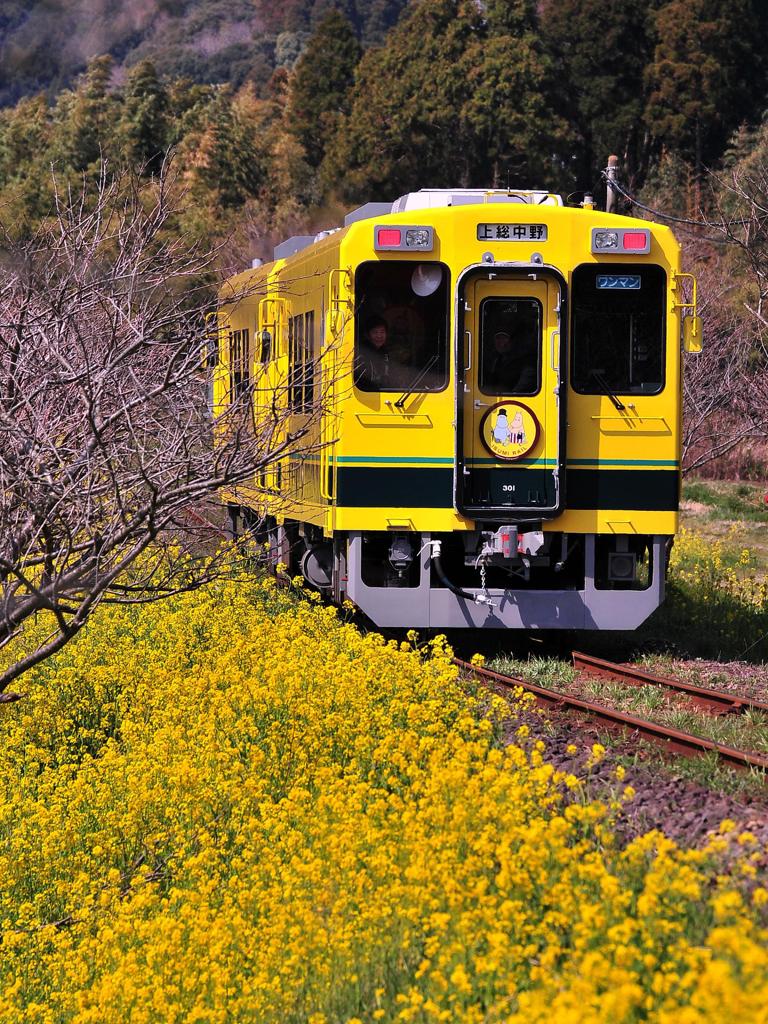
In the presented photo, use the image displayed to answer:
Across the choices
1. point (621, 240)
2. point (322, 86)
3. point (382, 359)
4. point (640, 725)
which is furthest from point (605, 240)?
point (322, 86)

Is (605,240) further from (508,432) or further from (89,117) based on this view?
(89,117)

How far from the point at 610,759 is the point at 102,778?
2888 millimetres

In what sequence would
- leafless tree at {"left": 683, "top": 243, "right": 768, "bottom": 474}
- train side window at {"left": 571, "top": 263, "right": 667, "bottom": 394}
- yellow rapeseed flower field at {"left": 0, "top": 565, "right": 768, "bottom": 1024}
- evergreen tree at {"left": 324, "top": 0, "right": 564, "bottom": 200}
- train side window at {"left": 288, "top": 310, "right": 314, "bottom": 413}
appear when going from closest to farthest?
yellow rapeseed flower field at {"left": 0, "top": 565, "right": 768, "bottom": 1024}
train side window at {"left": 571, "top": 263, "right": 667, "bottom": 394}
train side window at {"left": 288, "top": 310, "right": 314, "bottom": 413}
leafless tree at {"left": 683, "top": 243, "right": 768, "bottom": 474}
evergreen tree at {"left": 324, "top": 0, "right": 564, "bottom": 200}

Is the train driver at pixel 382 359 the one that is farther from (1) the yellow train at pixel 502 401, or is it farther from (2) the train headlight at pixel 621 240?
(2) the train headlight at pixel 621 240

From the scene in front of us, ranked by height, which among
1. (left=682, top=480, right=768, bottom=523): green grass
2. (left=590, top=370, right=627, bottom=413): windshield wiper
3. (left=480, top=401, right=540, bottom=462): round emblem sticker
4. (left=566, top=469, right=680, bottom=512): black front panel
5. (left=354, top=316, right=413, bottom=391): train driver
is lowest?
(left=682, top=480, right=768, bottom=523): green grass

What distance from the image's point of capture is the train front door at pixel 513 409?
1230 centimetres

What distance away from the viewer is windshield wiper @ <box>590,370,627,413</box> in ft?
40.8

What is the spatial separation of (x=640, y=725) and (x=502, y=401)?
3.66 m

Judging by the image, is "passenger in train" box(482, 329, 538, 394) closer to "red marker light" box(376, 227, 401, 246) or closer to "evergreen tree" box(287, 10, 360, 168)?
"red marker light" box(376, 227, 401, 246)

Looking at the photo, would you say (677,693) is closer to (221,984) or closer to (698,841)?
(698,841)

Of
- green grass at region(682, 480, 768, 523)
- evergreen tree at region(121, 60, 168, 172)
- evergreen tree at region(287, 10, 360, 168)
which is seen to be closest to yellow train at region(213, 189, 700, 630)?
green grass at region(682, 480, 768, 523)

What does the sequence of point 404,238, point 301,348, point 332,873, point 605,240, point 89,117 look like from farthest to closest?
point 89,117, point 301,348, point 605,240, point 404,238, point 332,873

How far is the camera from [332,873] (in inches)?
259

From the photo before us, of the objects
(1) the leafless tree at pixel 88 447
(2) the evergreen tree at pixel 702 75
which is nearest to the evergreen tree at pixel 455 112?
(2) the evergreen tree at pixel 702 75
